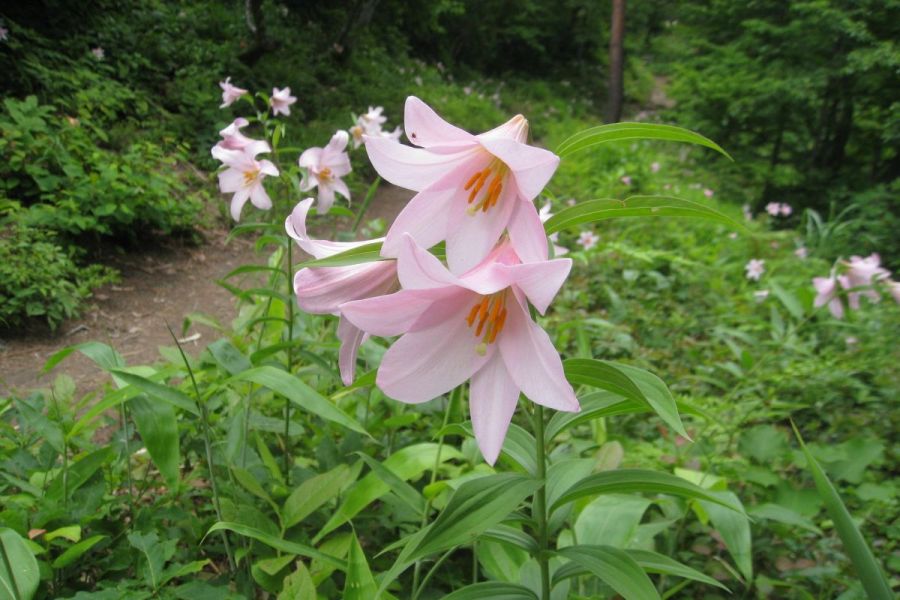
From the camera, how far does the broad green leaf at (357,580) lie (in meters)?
0.99

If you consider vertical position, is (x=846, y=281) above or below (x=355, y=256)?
below

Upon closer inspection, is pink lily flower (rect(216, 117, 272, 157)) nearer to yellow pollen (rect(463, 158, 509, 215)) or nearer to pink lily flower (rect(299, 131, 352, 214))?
pink lily flower (rect(299, 131, 352, 214))

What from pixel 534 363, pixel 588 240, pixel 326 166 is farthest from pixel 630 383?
pixel 588 240

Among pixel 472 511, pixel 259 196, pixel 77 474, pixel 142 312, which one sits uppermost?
pixel 259 196

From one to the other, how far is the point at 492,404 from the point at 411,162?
0.35 meters

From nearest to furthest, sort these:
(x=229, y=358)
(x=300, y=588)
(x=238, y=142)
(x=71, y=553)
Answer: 1. (x=300, y=588)
2. (x=71, y=553)
3. (x=229, y=358)
4. (x=238, y=142)

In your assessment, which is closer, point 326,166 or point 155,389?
point 155,389

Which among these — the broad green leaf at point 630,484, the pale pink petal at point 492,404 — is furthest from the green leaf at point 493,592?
the pale pink petal at point 492,404

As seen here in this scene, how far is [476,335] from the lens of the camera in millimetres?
796

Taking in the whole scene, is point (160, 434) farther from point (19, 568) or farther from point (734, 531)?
point (734, 531)

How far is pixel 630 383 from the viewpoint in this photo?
2.14ft

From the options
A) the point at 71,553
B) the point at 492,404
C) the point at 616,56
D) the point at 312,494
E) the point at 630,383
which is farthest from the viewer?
the point at 616,56

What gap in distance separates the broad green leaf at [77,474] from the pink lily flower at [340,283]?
785 mm

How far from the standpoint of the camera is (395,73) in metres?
10.8
